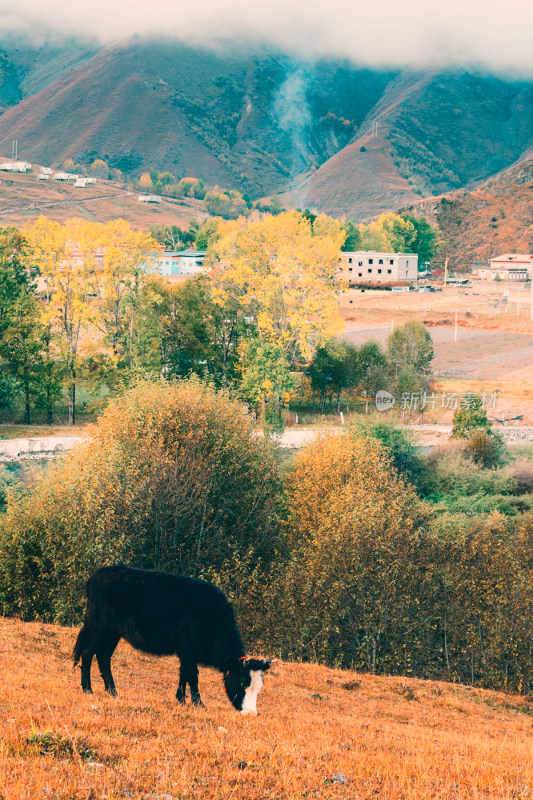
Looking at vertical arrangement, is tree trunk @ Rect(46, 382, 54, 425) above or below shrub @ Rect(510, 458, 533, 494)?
above

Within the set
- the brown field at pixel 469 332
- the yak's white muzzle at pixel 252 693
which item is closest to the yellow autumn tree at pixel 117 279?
the brown field at pixel 469 332

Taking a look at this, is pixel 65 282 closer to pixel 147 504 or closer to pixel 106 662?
pixel 147 504

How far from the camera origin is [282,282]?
67.4 metres

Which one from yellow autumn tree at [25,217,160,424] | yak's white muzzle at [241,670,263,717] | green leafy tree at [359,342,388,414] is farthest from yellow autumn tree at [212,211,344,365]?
yak's white muzzle at [241,670,263,717]

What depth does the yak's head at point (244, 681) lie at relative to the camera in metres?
12.8

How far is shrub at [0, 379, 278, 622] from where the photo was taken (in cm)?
2977

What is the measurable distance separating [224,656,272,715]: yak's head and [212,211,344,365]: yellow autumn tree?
5284 centimetres

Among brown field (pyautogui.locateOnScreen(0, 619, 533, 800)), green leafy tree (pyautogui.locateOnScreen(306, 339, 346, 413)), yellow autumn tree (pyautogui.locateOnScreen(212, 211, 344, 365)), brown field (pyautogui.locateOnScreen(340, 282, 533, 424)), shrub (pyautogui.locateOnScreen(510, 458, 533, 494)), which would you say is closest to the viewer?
brown field (pyautogui.locateOnScreen(0, 619, 533, 800))

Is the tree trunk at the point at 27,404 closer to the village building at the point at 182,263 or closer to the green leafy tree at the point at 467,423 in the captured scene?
the green leafy tree at the point at 467,423

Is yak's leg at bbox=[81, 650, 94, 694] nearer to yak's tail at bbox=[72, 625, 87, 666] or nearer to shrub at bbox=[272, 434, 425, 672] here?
yak's tail at bbox=[72, 625, 87, 666]

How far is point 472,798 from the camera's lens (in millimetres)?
9750

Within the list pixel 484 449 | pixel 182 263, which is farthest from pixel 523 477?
pixel 182 263

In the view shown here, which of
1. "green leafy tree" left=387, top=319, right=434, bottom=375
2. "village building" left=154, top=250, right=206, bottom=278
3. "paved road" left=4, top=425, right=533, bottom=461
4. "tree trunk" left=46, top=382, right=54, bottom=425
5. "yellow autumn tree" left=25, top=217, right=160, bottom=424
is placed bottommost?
"paved road" left=4, top=425, right=533, bottom=461

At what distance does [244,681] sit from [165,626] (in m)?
1.71
